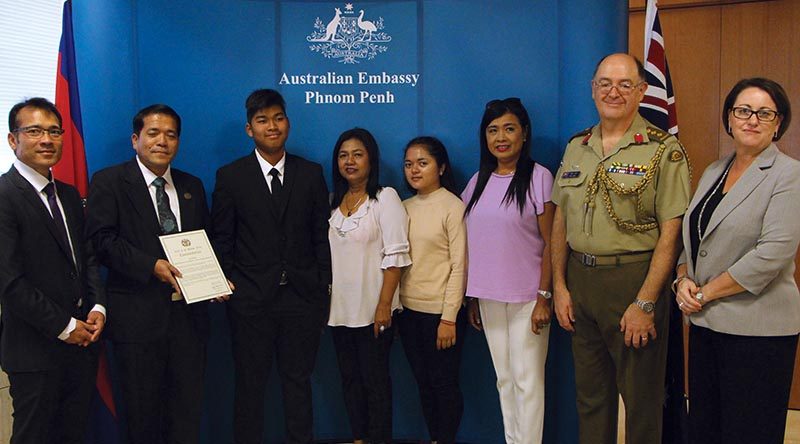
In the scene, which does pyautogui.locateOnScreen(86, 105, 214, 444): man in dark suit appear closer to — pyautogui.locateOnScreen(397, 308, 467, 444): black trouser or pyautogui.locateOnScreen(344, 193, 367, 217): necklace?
pyautogui.locateOnScreen(344, 193, 367, 217): necklace

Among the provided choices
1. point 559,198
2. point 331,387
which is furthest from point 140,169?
point 559,198

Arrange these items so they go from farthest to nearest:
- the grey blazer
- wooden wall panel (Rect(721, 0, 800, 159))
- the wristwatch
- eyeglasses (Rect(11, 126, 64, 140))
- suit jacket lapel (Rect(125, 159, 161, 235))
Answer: wooden wall panel (Rect(721, 0, 800, 159)) < suit jacket lapel (Rect(125, 159, 161, 235)) < eyeglasses (Rect(11, 126, 64, 140)) < the wristwatch < the grey blazer

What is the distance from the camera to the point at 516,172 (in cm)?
267

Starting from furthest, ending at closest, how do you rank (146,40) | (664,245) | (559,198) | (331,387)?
(331,387) → (146,40) → (559,198) → (664,245)

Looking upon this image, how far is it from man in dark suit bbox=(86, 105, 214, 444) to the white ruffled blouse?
66 centimetres

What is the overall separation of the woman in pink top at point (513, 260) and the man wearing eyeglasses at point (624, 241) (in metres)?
0.20

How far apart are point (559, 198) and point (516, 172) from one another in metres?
0.28

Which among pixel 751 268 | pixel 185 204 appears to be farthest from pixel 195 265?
pixel 751 268

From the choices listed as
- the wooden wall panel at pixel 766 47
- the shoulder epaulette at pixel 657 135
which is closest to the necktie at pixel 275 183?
the shoulder epaulette at pixel 657 135

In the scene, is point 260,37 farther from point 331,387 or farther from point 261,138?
point 331,387

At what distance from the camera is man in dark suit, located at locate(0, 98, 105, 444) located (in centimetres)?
222

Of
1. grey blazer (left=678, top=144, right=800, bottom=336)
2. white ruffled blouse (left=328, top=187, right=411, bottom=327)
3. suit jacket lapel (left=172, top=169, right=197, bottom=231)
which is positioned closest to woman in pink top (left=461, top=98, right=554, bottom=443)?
white ruffled blouse (left=328, top=187, right=411, bottom=327)

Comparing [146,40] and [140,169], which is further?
[146,40]

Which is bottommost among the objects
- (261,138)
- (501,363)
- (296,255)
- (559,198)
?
(501,363)
